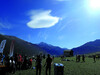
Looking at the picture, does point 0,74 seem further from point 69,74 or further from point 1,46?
point 69,74

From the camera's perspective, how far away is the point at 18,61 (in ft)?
61.2

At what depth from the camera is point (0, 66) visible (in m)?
13.8

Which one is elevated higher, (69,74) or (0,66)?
(0,66)

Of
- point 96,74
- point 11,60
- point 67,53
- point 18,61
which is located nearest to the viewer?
point 11,60

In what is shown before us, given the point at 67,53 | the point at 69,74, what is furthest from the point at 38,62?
the point at 67,53


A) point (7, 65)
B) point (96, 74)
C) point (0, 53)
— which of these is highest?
point (0, 53)

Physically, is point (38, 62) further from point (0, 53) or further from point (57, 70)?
point (0, 53)

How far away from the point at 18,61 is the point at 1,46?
158 inches

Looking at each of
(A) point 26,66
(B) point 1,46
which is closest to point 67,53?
(A) point 26,66

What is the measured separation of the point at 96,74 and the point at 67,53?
90.9 meters

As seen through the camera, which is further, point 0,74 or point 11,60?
point 11,60

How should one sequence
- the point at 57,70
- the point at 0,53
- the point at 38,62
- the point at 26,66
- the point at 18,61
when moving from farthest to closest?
1. the point at 26,66
2. the point at 18,61
3. the point at 0,53
4. the point at 38,62
5. the point at 57,70

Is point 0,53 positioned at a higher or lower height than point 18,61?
higher

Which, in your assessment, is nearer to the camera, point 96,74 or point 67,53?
point 96,74
